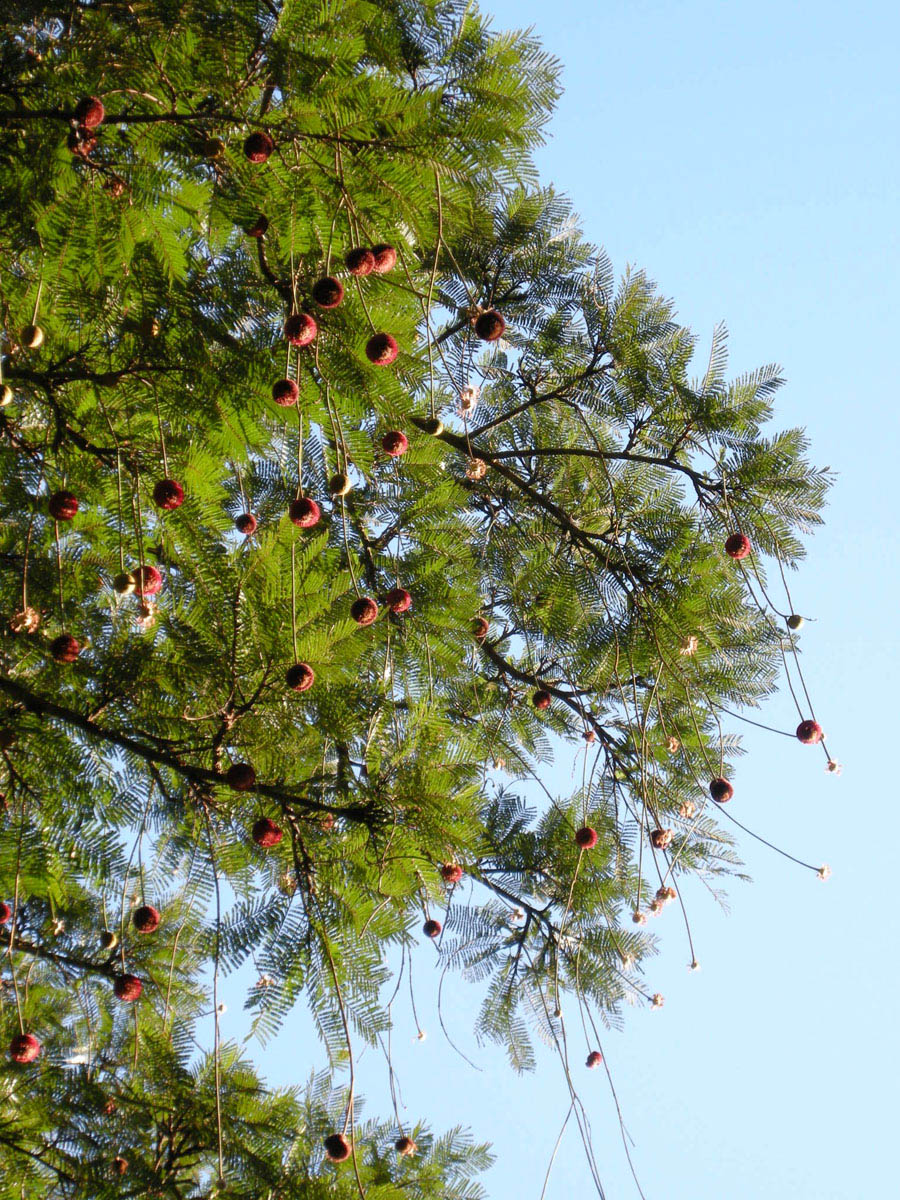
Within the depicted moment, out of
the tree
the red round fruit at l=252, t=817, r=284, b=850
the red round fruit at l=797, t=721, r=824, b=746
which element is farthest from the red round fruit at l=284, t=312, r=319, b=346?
the red round fruit at l=797, t=721, r=824, b=746

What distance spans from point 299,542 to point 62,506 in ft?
1.63

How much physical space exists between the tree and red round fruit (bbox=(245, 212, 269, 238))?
0.03 meters

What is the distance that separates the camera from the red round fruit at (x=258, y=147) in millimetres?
1275

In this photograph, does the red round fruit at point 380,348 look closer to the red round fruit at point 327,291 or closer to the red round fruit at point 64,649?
the red round fruit at point 327,291

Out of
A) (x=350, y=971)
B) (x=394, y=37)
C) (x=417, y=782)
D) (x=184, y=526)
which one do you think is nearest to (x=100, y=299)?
(x=184, y=526)

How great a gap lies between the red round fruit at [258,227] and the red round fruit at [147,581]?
0.54 meters

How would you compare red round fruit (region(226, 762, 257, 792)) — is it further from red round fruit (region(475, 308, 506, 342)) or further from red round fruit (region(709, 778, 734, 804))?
red round fruit (region(709, 778, 734, 804))

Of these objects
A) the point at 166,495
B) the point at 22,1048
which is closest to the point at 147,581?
the point at 166,495

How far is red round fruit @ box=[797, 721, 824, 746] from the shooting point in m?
1.74

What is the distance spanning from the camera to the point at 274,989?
171cm

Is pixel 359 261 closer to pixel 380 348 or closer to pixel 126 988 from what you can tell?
pixel 380 348

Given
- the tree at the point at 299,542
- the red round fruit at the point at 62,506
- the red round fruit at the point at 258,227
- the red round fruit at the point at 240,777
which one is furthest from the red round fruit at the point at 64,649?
the red round fruit at the point at 258,227

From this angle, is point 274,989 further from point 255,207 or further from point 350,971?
point 255,207

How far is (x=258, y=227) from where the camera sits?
4.83 feet
